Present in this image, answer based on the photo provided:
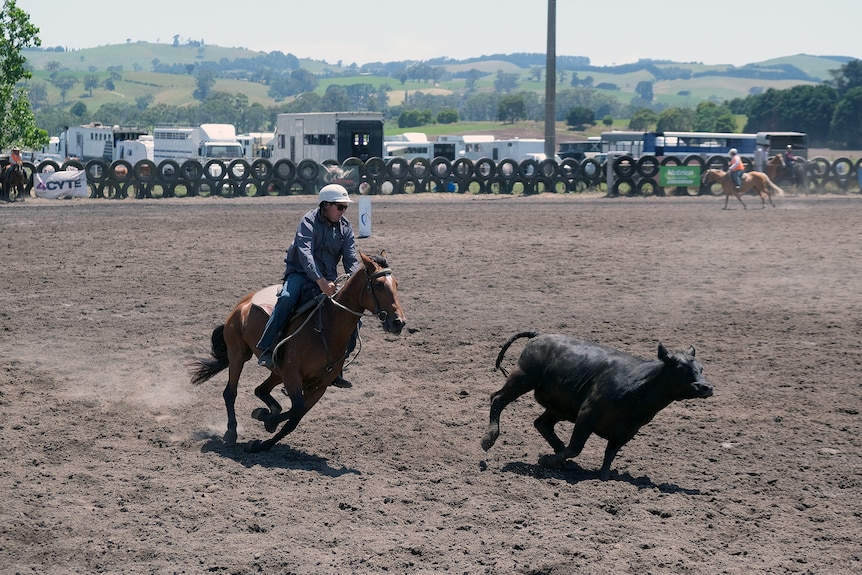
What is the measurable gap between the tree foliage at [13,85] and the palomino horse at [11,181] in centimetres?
1085

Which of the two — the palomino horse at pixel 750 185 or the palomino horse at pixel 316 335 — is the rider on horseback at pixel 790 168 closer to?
the palomino horse at pixel 750 185

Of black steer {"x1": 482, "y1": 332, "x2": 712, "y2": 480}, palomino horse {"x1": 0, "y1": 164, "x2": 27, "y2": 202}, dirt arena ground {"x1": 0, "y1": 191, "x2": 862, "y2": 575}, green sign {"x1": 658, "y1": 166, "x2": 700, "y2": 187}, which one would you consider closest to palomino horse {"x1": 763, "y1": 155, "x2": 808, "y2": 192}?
green sign {"x1": 658, "y1": 166, "x2": 700, "y2": 187}

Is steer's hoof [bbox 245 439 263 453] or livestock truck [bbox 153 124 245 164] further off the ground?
livestock truck [bbox 153 124 245 164]

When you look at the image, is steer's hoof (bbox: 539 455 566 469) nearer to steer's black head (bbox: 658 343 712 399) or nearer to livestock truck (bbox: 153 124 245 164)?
steer's black head (bbox: 658 343 712 399)

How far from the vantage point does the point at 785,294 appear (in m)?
15.4

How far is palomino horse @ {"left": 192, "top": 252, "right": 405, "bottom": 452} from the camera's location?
310 inches

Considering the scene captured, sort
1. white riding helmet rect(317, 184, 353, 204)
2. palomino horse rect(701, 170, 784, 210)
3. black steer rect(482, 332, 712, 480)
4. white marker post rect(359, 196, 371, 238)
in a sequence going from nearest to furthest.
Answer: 1. black steer rect(482, 332, 712, 480)
2. white riding helmet rect(317, 184, 353, 204)
3. white marker post rect(359, 196, 371, 238)
4. palomino horse rect(701, 170, 784, 210)

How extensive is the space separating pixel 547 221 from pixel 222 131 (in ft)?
105

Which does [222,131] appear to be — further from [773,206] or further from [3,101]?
[773,206]

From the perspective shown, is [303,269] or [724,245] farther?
[724,245]

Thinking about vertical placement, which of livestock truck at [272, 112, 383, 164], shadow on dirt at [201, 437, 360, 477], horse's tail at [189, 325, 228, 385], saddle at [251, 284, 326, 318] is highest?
livestock truck at [272, 112, 383, 164]

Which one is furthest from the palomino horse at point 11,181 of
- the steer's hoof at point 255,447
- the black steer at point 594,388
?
the black steer at point 594,388

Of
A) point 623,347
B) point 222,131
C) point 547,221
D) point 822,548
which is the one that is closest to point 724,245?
point 547,221

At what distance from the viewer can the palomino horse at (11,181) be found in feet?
96.6
